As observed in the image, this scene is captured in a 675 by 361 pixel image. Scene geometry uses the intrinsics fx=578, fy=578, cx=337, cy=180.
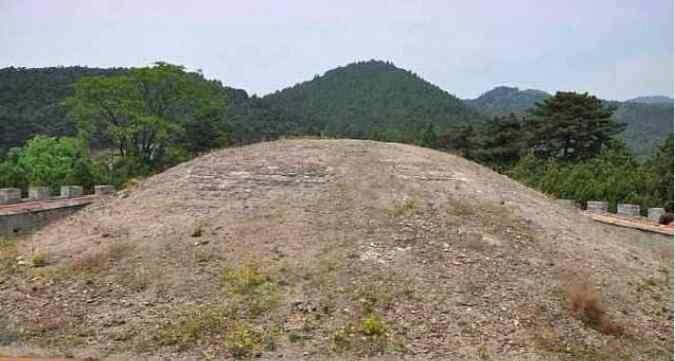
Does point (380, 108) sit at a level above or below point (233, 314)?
above

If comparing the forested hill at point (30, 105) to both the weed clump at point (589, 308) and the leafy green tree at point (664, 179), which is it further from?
the weed clump at point (589, 308)

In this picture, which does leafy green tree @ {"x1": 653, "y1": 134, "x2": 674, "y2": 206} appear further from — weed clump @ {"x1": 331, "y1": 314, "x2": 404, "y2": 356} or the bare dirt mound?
weed clump @ {"x1": 331, "y1": 314, "x2": 404, "y2": 356}

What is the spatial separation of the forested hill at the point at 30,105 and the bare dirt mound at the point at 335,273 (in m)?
21.2

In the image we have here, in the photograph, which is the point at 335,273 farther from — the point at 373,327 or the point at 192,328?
the point at 192,328

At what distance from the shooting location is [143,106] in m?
21.7

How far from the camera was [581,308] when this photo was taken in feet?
19.7

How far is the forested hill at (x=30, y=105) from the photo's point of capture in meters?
27.7

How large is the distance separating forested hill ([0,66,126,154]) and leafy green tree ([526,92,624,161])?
72.9ft

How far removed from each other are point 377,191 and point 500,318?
3339 mm

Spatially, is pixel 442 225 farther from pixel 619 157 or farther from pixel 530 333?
pixel 619 157

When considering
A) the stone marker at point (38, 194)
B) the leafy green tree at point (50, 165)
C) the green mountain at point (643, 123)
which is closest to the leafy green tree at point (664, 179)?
the stone marker at point (38, 194)

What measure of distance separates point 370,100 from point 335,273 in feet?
168

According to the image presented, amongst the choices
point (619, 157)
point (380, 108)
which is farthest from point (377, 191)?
point (380, 108)

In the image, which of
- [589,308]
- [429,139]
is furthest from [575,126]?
[589,308]
